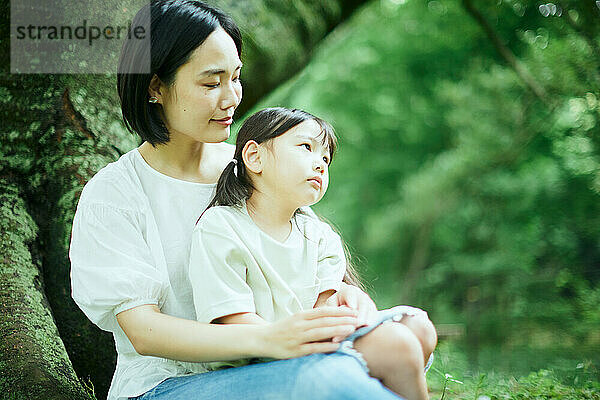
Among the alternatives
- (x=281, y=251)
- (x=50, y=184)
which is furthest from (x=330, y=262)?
(x=50, y=184)

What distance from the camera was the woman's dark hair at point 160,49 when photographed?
1814 millimetres

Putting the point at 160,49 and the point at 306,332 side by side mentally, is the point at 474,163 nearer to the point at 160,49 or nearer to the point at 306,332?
the point at 160,49

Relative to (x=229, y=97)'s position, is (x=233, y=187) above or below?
below

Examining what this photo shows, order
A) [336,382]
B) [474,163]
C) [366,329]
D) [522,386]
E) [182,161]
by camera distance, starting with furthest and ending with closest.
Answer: [474,163]
[522,386]
[182,161]
[366,329]
[336,382]

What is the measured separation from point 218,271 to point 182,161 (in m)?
0.45

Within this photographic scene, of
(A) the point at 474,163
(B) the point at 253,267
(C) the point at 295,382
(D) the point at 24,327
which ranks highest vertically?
(B) the point at 253,267

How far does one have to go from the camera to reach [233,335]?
60.6 inches

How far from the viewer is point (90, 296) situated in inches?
65.3

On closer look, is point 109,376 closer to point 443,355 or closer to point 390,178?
point 443,355

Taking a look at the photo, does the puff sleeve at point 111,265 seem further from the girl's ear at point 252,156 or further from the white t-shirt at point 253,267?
the girl's ear at point 252,156

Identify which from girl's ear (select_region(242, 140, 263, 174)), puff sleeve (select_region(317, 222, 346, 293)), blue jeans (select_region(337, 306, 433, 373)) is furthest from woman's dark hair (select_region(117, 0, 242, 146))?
blue jeans (select_region(337, 306, 433, 373))

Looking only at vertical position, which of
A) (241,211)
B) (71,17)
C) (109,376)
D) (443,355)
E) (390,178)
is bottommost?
(390,178)

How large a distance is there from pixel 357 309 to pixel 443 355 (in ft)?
7.60

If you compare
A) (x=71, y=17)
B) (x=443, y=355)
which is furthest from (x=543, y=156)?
(x=71, y=17)
